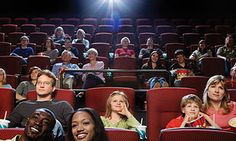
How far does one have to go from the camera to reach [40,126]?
6.77ft

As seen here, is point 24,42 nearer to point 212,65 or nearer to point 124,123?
point 212,65

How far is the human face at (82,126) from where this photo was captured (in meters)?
1.95

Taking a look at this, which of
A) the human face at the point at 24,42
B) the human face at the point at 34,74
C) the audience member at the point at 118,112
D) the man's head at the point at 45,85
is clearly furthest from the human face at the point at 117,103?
the human face at the point at 24,42

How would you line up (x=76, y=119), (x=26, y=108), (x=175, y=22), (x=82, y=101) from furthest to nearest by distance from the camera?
(x=175, y=22) < (x=82, y=101) < (x=26, y=108) < (x=76, y=119)

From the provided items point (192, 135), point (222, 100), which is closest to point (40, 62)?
point (222, 100)

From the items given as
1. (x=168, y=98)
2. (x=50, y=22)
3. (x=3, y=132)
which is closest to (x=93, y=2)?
(x=50, y=22)

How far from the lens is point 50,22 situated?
869 cm

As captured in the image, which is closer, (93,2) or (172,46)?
(172,46)

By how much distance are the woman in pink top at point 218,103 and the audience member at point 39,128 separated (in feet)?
4.17

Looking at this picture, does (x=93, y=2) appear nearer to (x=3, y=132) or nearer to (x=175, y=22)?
(x=175, y=22)

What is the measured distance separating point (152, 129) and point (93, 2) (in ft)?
23.7

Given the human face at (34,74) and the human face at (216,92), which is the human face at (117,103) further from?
the human face at (34,74)

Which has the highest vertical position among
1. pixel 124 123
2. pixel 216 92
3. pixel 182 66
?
pixel 182 66

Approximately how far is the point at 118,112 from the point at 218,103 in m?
0.72
